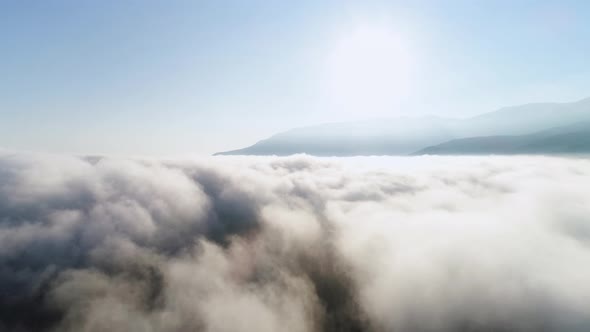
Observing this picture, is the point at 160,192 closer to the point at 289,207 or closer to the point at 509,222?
the point at 289,207

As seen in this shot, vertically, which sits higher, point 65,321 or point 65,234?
point 65,234

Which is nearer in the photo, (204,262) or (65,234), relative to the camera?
(65,234)

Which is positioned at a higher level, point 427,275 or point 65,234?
point 65,234

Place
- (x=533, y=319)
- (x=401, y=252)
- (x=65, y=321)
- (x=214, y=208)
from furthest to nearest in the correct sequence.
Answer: (x=214, y=208), (x=401, y=252), (x=533, y=319), (x=65, y=321)

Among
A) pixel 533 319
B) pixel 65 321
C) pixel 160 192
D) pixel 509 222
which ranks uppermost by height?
pixel 160 192

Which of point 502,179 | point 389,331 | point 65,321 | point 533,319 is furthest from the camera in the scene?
point 502,179

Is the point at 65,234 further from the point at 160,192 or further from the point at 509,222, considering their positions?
the point at 509,222

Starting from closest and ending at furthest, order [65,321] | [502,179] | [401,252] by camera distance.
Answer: [65,321] → [401,252] → [502,179]

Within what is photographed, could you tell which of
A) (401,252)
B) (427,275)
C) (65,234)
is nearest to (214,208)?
(65,234)

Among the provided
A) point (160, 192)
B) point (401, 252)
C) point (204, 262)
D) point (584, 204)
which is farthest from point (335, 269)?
point (584, 204)
